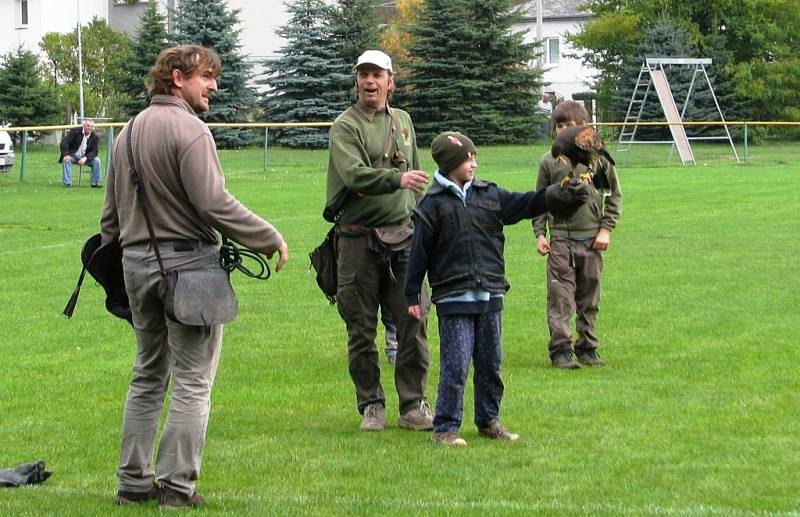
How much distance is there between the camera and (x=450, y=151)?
23.9ft

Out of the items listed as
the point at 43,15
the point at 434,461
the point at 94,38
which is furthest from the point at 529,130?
the point at 434,461

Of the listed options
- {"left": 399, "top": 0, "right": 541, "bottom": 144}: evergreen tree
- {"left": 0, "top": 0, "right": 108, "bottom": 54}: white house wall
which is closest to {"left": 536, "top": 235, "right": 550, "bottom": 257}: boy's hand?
{"left": 399, "top": 0, "right": 541, "bottom": 144}: evergreen tree

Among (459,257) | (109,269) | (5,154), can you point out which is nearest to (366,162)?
(459,257)

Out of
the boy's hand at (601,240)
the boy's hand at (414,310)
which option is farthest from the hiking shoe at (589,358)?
the boy's hand at (414,310)

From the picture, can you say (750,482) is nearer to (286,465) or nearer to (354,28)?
(286,465)

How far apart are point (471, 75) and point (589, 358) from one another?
43.1 meters

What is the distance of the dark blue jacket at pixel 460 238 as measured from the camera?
23.9 ft

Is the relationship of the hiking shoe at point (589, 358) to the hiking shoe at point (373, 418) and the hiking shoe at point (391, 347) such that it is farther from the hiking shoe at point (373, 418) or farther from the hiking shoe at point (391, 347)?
the hiking shoe at point (373, 418)

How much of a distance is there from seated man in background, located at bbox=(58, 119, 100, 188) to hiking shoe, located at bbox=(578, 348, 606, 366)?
22124 millimetres

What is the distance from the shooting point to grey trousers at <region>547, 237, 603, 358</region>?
10.0m

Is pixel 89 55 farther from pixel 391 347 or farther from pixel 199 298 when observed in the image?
pixel 199 298

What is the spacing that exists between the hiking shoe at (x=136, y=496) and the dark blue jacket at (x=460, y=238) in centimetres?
183

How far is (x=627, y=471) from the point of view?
675 centimetres

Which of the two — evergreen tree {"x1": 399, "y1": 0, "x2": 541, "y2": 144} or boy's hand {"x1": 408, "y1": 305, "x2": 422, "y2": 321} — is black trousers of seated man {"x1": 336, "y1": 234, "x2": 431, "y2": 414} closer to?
boy's hand {"x1": 408, "y1": 305, "x2": 422, "y2": 321}
